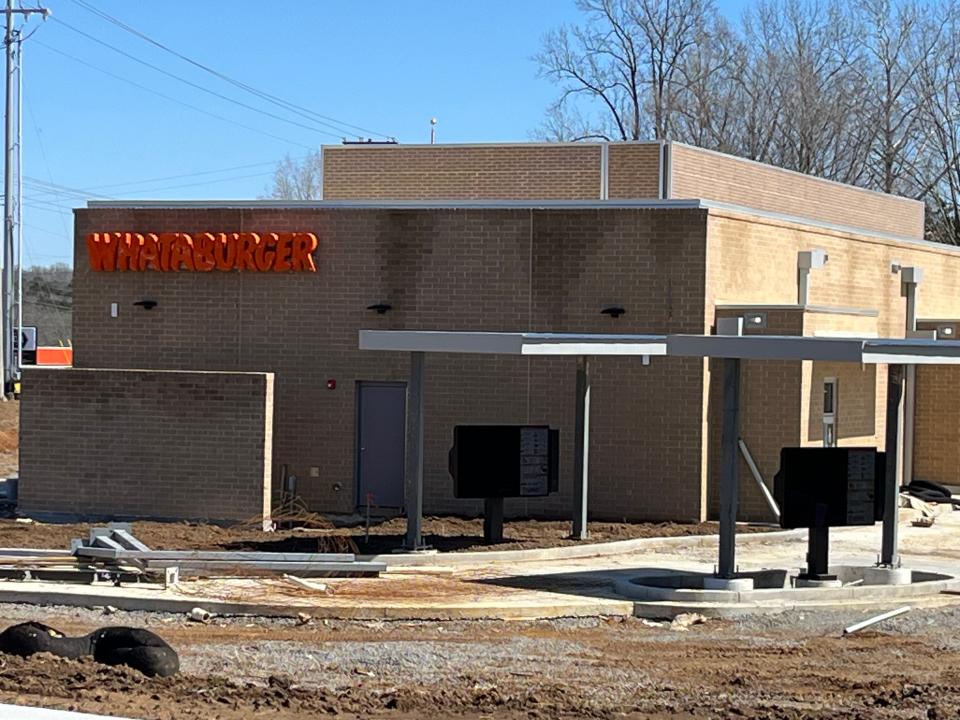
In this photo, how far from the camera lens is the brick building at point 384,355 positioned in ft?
77.7

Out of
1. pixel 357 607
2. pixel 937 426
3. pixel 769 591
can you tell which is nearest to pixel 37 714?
pixel 357 607

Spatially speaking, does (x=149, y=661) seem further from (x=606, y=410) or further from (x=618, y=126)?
(x=618, y=126)

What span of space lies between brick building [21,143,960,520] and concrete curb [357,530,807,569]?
1730 mm

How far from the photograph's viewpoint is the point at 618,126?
6475 centimetres

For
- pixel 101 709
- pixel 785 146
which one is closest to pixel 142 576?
pixel 101 709

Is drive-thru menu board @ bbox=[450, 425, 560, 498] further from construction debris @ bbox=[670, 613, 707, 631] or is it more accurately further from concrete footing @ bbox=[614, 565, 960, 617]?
construction debris @ bbox=[670, 613, 707, 631]

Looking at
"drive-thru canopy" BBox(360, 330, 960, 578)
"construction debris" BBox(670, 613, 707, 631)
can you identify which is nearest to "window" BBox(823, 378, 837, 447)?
"drive-thru canopy" BBox(360, 330, 960, 578)

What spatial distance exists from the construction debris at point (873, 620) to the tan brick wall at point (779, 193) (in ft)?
44.0

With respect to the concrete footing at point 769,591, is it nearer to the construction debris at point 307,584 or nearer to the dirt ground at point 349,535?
the construction debris at point 307,584

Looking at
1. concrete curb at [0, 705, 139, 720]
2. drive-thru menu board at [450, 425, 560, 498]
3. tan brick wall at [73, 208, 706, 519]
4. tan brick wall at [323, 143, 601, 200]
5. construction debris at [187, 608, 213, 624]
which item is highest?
tan brick wall at [323, 143, 601, 200]

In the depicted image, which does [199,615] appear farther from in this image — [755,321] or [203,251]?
[755,321]

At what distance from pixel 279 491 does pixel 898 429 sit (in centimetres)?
1048

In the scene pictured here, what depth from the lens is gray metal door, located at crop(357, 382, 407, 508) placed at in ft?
80.8

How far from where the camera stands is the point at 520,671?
1320cm
